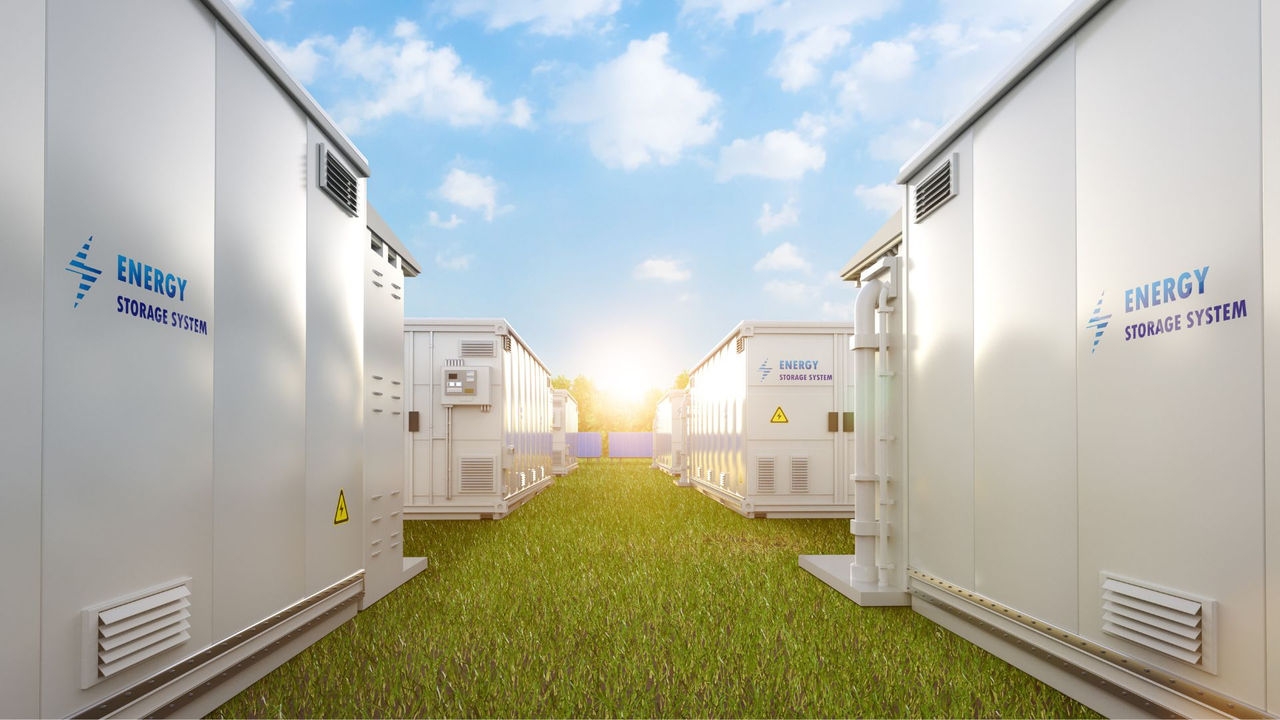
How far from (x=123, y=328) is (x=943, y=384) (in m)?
4.70

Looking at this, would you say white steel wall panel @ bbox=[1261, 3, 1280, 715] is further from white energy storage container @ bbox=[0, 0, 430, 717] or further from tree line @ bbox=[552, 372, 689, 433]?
tree line @ bbox=[552, 372, 689, 433]

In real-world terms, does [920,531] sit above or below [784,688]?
above

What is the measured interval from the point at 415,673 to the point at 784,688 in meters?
2.03

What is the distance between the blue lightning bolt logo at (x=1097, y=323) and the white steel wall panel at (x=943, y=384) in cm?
106

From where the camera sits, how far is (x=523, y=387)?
12.6 m

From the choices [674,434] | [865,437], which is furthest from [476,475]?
[674,434]

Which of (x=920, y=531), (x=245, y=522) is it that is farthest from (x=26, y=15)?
(x=920, y=531)

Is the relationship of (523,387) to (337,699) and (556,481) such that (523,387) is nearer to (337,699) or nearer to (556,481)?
(556,481)

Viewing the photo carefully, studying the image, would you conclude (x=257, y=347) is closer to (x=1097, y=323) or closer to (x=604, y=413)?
(x=1097, y=323)

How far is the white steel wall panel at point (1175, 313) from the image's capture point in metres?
2.46

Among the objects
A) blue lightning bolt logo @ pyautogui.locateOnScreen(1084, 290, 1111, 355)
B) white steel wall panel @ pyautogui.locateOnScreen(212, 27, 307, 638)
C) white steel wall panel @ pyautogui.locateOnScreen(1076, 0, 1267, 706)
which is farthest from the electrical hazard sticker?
blue lightning bolt logo @ pyautogui.locateOnScreen(1084, 290, 1111, 355)

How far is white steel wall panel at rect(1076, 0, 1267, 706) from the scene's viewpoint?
8.05 ft

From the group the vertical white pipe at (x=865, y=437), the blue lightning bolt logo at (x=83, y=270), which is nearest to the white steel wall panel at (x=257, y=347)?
the blue lightning bolt logo at (x=83, y=270)

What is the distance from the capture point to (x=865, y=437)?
539cm
